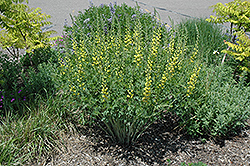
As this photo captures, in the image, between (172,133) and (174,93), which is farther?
(172,133)

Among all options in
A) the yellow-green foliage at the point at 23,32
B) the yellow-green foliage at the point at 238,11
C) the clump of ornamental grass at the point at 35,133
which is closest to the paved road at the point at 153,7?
the yellow-green foliage at the point at 23,32

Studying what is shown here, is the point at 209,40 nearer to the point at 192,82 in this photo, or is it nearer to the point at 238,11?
the point at 238,11

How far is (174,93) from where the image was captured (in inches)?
129

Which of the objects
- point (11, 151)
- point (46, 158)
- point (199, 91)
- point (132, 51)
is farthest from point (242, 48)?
point (11, 151)

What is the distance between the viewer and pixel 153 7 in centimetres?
1235

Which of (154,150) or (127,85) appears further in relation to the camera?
(154,150)

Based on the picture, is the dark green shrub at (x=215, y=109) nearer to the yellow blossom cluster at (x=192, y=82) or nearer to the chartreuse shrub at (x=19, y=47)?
the yellow blossom cluster at (x=192, y=82)

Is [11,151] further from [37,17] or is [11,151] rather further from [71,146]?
[37,17]

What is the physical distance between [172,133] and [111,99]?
1.32m

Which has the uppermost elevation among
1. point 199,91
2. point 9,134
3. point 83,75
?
point 83,75

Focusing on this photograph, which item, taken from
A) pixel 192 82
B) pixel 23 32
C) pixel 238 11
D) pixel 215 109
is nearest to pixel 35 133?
pixel 23 32

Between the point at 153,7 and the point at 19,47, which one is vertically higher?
the point at 153,7

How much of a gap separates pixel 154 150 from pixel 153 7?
10.2m

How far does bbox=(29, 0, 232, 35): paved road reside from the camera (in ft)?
35.7
